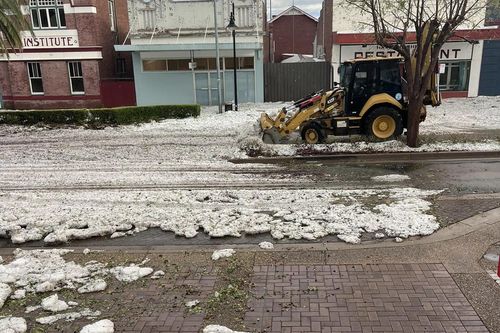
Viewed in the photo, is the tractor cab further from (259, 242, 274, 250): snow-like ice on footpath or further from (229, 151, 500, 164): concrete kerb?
(259, 242, 274, 250): snow-like ice on footpath

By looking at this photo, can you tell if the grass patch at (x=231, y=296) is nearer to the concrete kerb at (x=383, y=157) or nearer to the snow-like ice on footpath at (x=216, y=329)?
the snow-like ice on footpath at (x=216, y=329)

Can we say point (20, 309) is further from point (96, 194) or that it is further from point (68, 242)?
point (96, 194)

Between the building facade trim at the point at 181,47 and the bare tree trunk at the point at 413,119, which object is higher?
the building facade trim at the point at 181,47

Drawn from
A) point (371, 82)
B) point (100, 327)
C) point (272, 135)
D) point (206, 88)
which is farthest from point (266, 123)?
point (206, 88)

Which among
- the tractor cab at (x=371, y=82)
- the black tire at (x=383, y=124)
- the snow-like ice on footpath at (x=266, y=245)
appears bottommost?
the snow-like ice on footpath at (x=266, y=245)

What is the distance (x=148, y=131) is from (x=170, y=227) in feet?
36.4

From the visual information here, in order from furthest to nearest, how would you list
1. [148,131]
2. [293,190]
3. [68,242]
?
[148,131] < [293,190] < [68,242]

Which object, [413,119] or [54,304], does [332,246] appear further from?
[413,119]

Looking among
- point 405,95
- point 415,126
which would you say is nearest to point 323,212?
point 415,126

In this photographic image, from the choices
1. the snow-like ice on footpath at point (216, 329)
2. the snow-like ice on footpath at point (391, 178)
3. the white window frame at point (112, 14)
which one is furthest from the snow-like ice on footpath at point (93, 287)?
the white window frame at point (112, 14)

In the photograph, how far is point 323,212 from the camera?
779 centimetres

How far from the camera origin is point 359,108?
13828 mm

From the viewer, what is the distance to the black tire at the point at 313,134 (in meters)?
14.0

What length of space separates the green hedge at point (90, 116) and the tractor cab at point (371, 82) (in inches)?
365
